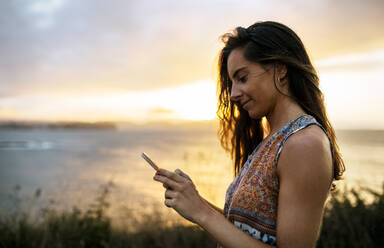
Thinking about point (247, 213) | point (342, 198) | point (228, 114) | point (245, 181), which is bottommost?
point (342, 198)

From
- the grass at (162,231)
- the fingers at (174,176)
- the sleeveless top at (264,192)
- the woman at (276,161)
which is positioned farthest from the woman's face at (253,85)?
the grass at (162,231)

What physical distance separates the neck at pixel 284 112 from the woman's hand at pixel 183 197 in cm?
53

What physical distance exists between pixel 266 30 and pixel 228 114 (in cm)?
78

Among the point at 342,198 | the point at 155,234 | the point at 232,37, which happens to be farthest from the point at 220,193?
the point at 232,37

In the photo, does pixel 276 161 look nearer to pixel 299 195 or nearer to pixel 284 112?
pixel 299 195

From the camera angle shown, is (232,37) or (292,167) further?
(232,37)

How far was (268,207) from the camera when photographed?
55.4 inches

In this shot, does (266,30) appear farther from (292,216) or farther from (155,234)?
(155,234)

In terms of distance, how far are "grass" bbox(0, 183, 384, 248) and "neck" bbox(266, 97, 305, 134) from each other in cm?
295

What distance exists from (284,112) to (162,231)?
3.84 metres

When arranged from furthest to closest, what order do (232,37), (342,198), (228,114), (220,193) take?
(220,193) → (342,198) → (228,114) → (232,37)

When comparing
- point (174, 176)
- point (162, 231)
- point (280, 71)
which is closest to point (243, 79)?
point (280, 71)

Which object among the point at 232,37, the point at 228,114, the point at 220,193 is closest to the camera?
the point at 232,37

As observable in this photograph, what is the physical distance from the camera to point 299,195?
1.20 meters
